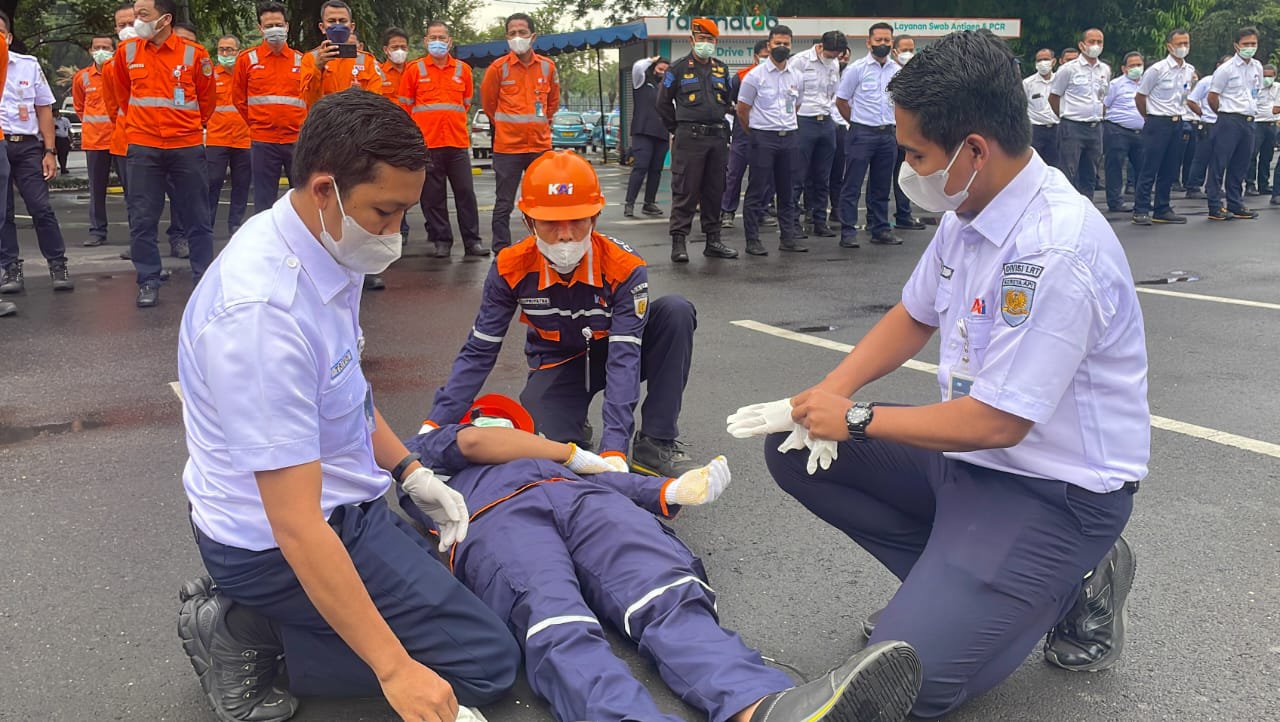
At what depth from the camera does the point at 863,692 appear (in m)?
2.03

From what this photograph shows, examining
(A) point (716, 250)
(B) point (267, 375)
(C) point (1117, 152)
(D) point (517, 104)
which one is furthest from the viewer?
(C) point (1117, 152)

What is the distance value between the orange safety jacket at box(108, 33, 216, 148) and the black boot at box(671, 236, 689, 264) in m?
3.89

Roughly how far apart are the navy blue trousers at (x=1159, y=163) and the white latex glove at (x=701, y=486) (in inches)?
420

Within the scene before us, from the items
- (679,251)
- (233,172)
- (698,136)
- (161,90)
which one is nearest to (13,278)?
(161,90)

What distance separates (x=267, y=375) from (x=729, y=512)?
200cm

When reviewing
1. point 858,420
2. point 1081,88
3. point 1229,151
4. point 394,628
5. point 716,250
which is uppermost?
point 1081,88

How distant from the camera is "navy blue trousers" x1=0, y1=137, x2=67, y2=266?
24.8 feet

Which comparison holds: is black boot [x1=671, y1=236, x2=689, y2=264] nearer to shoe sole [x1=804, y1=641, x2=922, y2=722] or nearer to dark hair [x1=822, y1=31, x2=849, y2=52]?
dark hair [x1=822, y1=31, x2=849, y2=52]

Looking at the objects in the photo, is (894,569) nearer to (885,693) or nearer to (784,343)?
(885,693)

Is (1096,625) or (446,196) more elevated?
(446,196)

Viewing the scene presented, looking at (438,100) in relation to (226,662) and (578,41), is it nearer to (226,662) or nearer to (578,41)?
(226,662)

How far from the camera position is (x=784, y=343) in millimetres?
6141

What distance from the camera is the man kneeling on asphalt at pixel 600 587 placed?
2.12m

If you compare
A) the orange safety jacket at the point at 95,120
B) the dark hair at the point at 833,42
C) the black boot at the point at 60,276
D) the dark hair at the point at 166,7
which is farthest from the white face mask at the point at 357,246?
the dark hair at the point at 833,42
